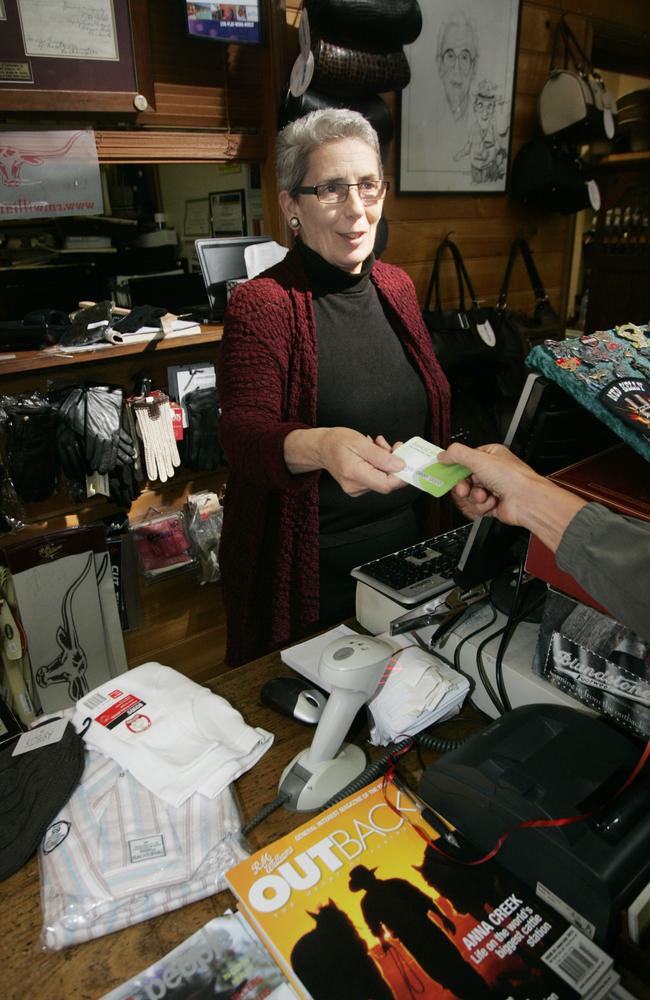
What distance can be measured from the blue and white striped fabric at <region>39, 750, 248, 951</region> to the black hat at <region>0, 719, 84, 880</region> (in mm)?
17

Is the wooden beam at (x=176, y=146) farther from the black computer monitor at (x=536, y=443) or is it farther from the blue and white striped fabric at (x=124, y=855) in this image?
the blue and white striped fabric at (x=124, y=855)

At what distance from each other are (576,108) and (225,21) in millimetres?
1496

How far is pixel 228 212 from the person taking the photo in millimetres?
2611

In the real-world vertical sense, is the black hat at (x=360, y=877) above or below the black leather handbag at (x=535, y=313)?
below

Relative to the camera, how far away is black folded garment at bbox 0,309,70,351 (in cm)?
194

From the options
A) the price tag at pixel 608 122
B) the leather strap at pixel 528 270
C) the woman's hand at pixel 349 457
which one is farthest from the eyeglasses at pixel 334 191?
the price tag at pixel 608 122

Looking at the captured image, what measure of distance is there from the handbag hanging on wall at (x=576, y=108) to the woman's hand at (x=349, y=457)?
2353 millimetres

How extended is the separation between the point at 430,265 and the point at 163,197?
122cm

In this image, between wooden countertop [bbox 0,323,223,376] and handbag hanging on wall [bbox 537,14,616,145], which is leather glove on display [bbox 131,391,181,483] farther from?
handbag hanging on wall [bbox 537,14,616,145]

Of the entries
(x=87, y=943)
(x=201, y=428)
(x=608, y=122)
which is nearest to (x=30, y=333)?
(x=201, y=428)

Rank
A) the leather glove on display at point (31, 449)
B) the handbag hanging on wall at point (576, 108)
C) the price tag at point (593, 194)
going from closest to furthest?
1. the leather glove on display at point (31, 449)
2. the handbag hanging on wall at point (576, 108)
3. the price tag at point (593, 194)

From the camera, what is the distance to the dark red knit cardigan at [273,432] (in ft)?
4.36

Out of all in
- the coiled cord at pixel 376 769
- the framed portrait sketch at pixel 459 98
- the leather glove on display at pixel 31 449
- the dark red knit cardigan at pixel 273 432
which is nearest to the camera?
the coiled cord at pixel 376 769

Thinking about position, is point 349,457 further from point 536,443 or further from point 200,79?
point 200,79
